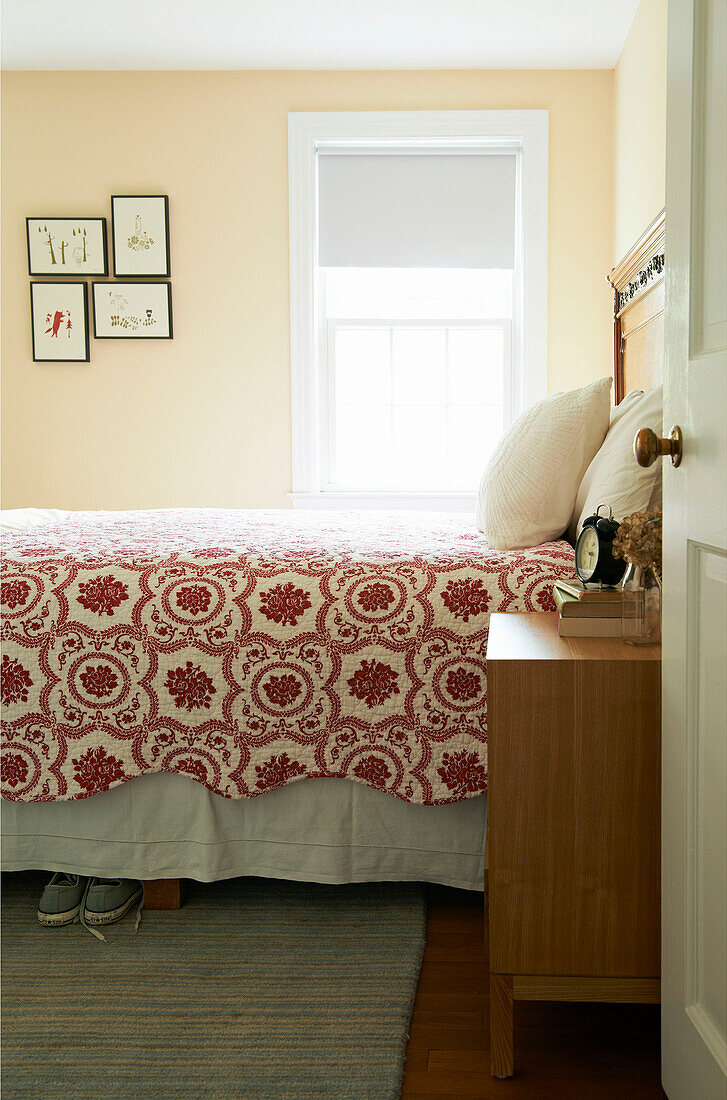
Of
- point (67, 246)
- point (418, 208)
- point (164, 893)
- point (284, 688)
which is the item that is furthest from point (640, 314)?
point (67, 246)

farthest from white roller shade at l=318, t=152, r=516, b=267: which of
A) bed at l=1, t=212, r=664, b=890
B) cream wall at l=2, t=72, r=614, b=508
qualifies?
bed at l=1, t=212, r=664, b=890

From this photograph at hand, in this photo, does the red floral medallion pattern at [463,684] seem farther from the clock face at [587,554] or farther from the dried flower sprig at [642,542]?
the dried flower sprig at [642,542]

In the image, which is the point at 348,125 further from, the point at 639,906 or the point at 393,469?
the point at 639,906

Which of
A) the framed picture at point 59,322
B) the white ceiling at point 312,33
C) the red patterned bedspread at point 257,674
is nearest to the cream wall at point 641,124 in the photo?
the white ceiling at point 312,33

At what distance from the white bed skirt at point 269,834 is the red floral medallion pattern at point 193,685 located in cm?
18

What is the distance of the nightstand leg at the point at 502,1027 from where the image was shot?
4.26ft

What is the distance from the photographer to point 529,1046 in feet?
4.51

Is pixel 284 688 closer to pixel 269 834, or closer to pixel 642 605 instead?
pixel 269 834

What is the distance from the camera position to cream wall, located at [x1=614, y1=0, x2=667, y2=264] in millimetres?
3242

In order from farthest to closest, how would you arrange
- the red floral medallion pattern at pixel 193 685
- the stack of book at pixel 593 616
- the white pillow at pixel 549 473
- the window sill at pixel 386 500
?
the window sill at pixel 386 500
the white pillow at pixel 549 473
the red floral medallion pattern at pixel 193 685
the stack of book at pixel 593 616

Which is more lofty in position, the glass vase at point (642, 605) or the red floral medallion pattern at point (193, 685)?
the glass vase at point (642, 605)

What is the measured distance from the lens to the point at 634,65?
3.66 metres

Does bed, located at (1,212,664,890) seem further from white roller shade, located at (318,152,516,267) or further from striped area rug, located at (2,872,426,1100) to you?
white roller shade, located at (318,152,516,267)

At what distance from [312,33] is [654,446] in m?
3.45
